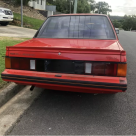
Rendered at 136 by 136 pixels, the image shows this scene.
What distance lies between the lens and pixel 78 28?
3969 mm

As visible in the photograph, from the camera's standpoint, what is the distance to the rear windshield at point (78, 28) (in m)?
3.79

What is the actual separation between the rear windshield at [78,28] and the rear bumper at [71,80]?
1.33m

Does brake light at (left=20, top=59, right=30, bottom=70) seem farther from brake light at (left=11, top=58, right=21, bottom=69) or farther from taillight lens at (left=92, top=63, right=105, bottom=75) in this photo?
taillight lens at (left=92, top=63, right=105, bottom=75)

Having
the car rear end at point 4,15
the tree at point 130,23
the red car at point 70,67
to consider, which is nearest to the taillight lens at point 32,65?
the red car at point 70,67

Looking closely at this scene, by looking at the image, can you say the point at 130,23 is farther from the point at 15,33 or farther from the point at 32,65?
the point at 32,65

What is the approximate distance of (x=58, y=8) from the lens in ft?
163

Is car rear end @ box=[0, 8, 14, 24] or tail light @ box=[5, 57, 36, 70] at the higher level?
car rear end @ box=[0, 8, 14, 24]

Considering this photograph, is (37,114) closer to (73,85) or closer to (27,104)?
(27,104)

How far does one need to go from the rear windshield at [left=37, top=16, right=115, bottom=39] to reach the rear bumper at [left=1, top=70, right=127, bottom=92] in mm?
1331

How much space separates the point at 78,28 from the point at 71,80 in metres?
1.71

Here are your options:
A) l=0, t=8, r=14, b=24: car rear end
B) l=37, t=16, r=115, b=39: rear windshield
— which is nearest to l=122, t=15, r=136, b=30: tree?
l=0, t=8, r=14, b=24: car rear end

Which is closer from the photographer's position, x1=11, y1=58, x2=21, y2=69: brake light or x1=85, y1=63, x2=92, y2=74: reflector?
x1=85, y1=63, x2=92, y2=74: reflector

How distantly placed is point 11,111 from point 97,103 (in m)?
1.61

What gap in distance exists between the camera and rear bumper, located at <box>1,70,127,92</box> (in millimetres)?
2596
